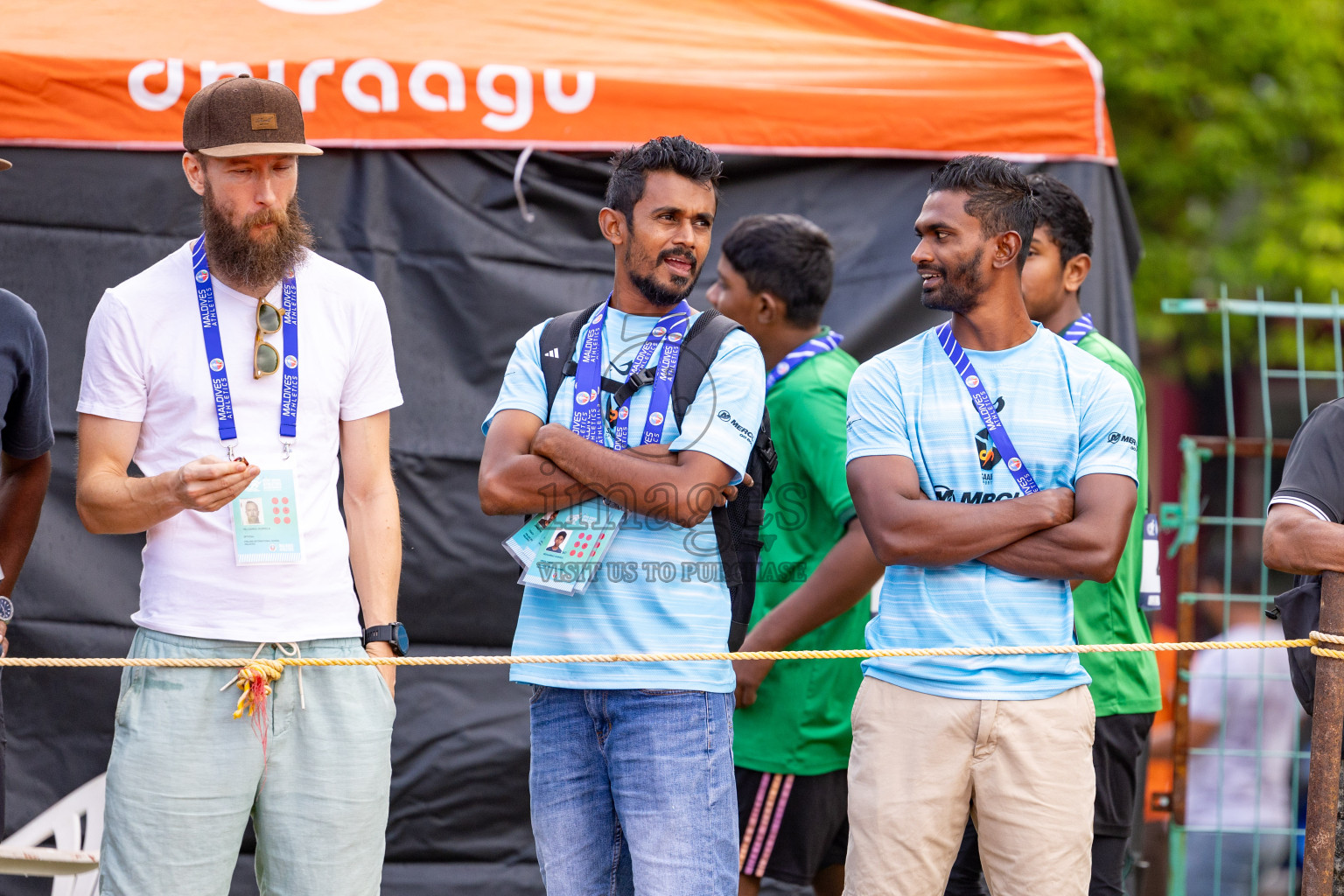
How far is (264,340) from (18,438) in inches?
32.5

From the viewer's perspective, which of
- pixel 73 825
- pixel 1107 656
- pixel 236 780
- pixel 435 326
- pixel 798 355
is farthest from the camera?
pixel 435 326

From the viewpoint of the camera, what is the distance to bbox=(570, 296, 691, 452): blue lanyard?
2990 mm

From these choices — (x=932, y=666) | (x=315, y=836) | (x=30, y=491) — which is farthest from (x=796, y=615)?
(x=30, y=491)

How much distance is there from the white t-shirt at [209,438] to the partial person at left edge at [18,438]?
40 cm

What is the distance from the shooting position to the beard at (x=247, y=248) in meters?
2.86

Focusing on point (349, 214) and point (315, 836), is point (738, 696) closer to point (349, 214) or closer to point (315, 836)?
point (315, 836)

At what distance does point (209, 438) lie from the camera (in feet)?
9.11

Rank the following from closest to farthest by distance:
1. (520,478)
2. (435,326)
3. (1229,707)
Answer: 1. (520,478)
2. (435,326)
3. (1229,707)

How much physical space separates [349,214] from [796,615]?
6.74 ft

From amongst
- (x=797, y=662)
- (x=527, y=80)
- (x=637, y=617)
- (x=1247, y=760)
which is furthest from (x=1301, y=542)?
(x=1247, y=760)

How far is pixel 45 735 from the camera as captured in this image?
164 inches

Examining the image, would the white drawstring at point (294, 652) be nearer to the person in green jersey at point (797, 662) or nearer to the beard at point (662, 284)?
the beard at point (662, 284)

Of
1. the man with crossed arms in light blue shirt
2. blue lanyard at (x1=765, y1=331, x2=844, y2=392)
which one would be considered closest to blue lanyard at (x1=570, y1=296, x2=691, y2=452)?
the man with crossed arms in light blue shirt

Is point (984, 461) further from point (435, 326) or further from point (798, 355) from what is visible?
point (435, 326)
